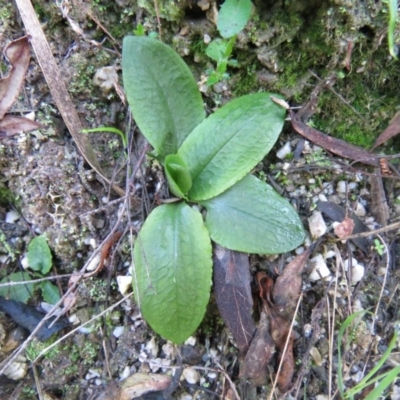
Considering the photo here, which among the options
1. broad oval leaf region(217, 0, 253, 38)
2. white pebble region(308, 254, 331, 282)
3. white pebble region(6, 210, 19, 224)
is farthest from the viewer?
white pebble region(6, 210, 19, 224)

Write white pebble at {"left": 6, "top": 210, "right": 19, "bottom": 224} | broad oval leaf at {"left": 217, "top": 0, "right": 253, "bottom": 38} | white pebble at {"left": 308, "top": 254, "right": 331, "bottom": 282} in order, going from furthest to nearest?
1. white pebble at {"left": 6, "top": 210, "right": 19, "bottom": 224}
2. white pebble at {"left": 308, "top": 254, "right": 331, "bottom": 282}
3. broad oval leaf at {"left": 217, "top": 0, "right": 253, "bottom": 38}

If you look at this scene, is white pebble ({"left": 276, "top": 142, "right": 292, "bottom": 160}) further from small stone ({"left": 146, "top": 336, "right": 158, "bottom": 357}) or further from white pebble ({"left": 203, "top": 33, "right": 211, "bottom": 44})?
small stone ({"left": 146, "top": 336, "right": 158, "bottom": 357})

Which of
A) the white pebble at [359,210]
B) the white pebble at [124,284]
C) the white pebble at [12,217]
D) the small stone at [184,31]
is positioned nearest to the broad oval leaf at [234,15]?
the small stone at [184,31]

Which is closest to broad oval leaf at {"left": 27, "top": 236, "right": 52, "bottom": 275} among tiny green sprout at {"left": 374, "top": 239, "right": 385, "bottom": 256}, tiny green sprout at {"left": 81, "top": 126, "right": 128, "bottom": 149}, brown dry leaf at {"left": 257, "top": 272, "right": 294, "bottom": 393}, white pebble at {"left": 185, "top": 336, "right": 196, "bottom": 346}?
tiny green sprout at {"left": 81, "top": 126, "right": 128, "bottom": 149}

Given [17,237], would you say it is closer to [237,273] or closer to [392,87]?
[237,273]

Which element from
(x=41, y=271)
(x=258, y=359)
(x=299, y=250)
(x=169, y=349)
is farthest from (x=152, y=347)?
(x=299, y=250)

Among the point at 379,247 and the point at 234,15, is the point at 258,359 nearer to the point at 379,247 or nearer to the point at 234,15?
the point at 379,247

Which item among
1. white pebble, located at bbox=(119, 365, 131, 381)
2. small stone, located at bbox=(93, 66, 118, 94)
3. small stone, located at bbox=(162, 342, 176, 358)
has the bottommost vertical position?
white pebble, located at bbox=(119, 365, 131, 381)
